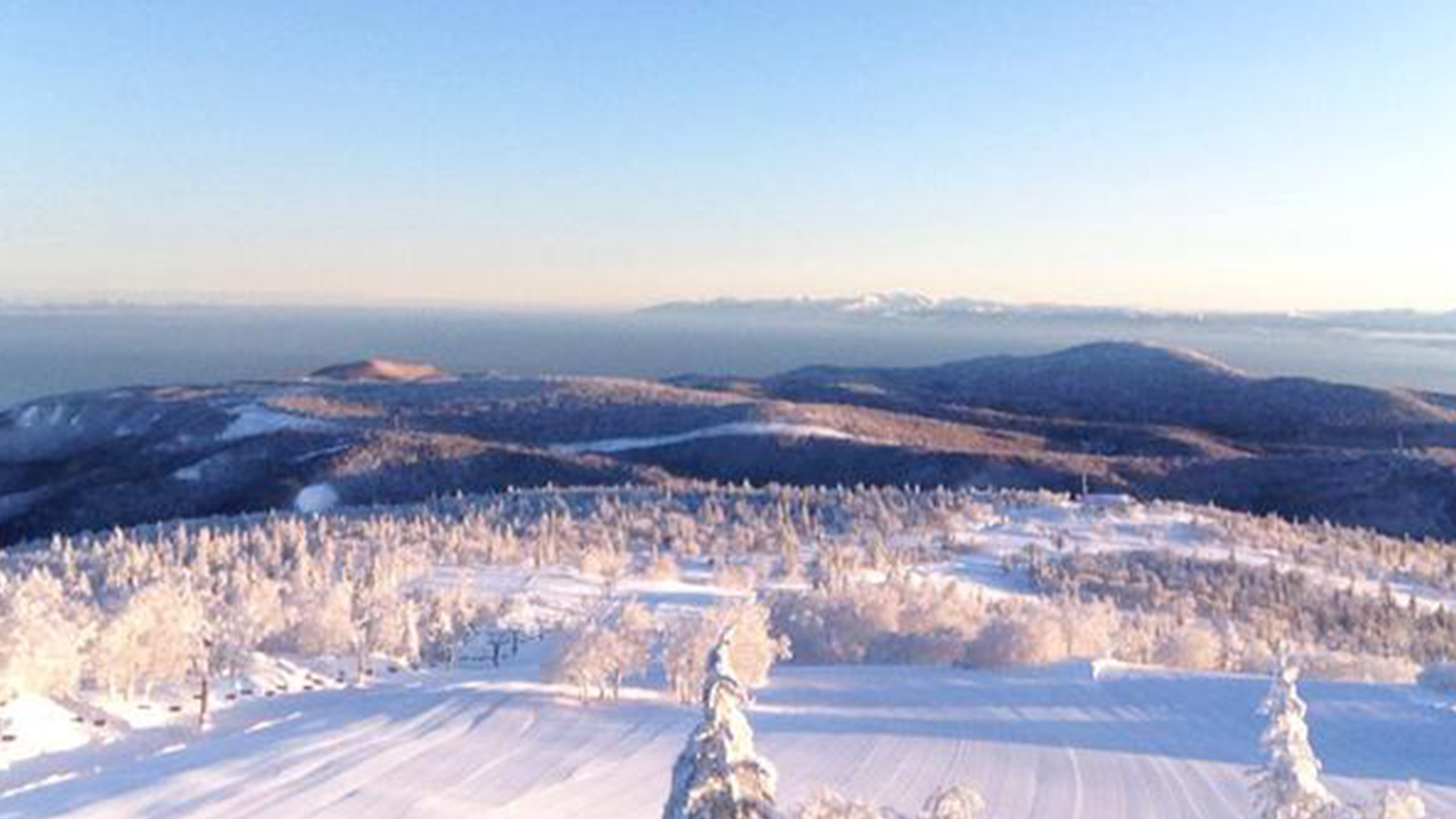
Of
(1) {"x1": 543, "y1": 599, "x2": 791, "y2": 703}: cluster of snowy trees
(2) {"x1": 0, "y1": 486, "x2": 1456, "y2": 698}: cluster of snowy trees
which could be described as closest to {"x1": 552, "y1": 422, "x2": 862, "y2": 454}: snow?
(2) {"x1": 0, "y1": 486, "x2": 1456, "y2": 698}: cluster of snowy trees

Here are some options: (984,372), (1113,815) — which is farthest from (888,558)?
(984,372)

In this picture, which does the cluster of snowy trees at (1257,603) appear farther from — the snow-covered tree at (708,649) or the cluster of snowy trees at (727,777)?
the cluster of snowy trees at (727,777)

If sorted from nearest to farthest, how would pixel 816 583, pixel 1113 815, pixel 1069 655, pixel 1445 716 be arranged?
pixel 1113 815
pixel 1445 716
pixel 1069 655
pixel 816 583

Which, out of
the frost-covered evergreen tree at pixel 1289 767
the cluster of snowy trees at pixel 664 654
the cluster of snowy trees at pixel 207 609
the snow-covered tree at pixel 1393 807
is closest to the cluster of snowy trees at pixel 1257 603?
the cluster of snowy trees at pixel 664 654

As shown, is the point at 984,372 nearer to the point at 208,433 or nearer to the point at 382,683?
the point at 208,433

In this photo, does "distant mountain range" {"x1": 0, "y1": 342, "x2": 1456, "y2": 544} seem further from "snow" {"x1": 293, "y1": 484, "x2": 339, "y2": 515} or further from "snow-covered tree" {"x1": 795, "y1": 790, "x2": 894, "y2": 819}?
"snow-covered tree" {"x1": 795, "y1": 790, "x2": 894, "y2": 819}
